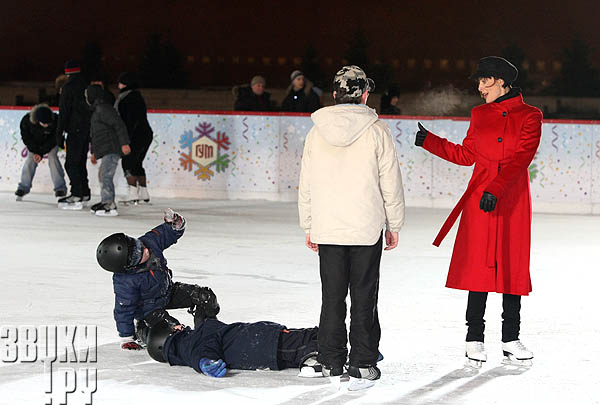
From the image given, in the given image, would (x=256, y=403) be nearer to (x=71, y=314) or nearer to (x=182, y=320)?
(x=182, y=320)

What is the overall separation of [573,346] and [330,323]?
1418 mm

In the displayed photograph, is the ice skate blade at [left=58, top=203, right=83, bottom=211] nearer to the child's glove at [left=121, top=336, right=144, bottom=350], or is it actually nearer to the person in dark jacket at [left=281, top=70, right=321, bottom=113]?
the person in dark jacket at [left=281, top=70, right=321, bottom=113]

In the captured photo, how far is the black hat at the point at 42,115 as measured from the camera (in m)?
11.5

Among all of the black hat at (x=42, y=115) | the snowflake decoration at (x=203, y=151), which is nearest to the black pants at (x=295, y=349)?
the black hat at (x=42, y=115)

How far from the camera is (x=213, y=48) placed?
145 feet

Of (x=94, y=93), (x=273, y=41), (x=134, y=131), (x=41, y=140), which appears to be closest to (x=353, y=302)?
(x=94, y=93)

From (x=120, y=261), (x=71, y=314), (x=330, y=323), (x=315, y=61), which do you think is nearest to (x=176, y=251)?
(x=71, y=314)

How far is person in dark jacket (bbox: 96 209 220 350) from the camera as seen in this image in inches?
185

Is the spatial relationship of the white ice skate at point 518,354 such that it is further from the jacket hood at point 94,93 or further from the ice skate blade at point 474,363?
the jacket hood at point 94,93

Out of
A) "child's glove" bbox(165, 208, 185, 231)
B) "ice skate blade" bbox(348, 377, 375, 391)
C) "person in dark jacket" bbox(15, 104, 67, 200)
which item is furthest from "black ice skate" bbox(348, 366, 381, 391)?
"person in dark jacket" bbox(15, 104, 67, 200)

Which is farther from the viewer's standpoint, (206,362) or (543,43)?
(543,43)

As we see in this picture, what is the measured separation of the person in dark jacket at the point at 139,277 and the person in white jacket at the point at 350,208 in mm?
888

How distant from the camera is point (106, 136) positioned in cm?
1050

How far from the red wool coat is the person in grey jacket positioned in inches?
246
